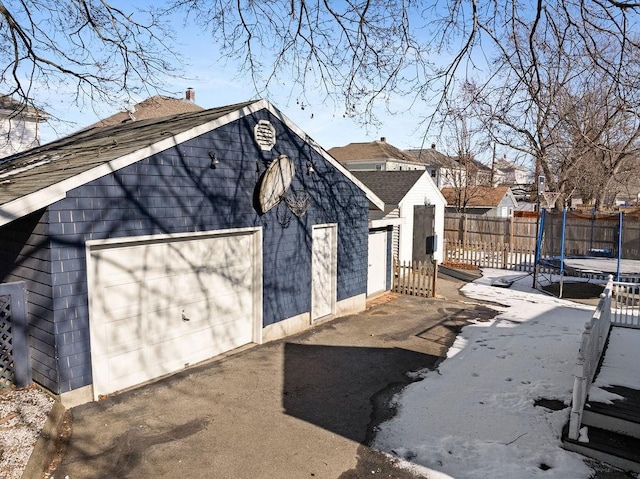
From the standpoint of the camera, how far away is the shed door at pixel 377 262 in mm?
13625

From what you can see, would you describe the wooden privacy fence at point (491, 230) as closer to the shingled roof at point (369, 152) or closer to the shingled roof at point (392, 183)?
the shingled roof at point (392, 183)

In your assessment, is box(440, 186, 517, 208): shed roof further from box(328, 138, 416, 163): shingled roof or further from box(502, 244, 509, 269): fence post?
box(502, 244, 509, 269): fence post

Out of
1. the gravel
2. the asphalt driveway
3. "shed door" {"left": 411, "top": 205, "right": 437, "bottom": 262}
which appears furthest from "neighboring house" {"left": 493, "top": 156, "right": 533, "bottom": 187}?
the gravel

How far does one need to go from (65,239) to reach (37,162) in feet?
9.58

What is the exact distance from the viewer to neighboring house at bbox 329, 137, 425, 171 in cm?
4556

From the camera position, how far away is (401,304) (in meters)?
13.2

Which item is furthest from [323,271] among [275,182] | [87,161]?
[87,161]

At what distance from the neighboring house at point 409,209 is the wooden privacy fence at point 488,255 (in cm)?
135

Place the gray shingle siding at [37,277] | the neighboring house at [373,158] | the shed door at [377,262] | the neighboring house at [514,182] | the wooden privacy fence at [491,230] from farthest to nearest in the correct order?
1. the neighboring house at [373,158]
2. the neighboring house at [514,182]
3. the wooden privacy fence at [491,230]
4. the shed door at [377,262]
5. the gray shingle siding at [37,277]

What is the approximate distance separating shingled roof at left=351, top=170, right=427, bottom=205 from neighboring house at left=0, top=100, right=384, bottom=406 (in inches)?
317

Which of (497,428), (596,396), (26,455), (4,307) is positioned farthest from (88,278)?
(596,396)

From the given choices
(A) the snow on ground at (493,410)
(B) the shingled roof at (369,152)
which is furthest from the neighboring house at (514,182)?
(A) the snow on ground at (493,410)

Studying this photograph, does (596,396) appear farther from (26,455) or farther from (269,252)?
(26,455)

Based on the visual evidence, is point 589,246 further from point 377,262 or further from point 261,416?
point 261,416
